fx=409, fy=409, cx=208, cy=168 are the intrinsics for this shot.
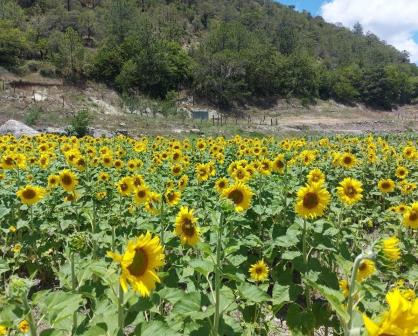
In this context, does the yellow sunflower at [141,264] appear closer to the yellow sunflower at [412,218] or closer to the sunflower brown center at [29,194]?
the yellow sunflower at [412,218]

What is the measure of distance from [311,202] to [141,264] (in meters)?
2.23

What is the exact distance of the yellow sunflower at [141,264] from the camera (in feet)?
6.36

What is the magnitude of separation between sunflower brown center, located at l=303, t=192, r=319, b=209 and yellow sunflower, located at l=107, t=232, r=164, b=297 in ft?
6.85

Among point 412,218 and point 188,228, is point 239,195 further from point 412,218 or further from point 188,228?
point 412,218

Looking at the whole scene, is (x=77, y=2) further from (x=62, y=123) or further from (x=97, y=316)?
(x=97, y=316)

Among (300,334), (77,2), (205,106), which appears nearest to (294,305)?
(300,334)

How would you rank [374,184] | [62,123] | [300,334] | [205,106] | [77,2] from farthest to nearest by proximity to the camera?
[77,2] < [205,106] < [62,123] < [374,184] < [300,334]

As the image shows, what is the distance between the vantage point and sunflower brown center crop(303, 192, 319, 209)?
152 inches

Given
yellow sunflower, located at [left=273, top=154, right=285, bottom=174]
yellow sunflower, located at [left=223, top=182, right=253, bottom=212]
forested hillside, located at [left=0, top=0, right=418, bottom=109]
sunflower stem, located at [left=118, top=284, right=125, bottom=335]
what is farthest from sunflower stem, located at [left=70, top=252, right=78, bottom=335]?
forested hillside, located at [left=0, top=0, right=418, bottom=109]

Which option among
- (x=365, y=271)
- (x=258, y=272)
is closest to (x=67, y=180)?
(x=258, y=272)

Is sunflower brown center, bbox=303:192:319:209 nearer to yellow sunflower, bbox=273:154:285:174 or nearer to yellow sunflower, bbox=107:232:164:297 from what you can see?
yellow sunflower, bbox=273:154:285:174

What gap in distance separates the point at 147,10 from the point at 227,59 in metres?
48.3

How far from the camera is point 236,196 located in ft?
13.0

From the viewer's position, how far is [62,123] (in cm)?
2472
